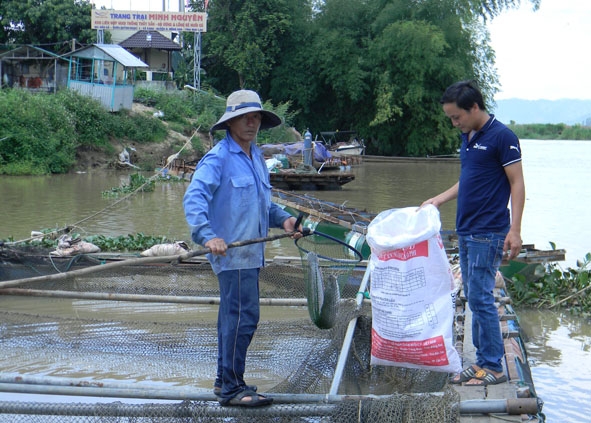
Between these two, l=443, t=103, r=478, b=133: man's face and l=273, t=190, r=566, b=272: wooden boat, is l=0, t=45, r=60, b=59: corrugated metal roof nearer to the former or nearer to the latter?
l=273, t=190, r=566, b=272: wooden boat

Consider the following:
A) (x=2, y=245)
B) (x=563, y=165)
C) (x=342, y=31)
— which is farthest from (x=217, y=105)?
(x=2, y=245)

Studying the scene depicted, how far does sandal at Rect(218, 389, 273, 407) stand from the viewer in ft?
10.9

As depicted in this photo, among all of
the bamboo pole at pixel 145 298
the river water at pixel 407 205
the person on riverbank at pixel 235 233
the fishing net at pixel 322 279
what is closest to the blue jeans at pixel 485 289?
the fishing net at pixel 322 279

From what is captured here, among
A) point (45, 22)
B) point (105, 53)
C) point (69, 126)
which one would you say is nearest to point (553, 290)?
point (69, 126)

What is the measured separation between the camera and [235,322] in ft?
11.2

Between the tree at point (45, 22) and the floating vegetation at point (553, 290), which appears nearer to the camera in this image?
the floating vegetation at point (553, 290)

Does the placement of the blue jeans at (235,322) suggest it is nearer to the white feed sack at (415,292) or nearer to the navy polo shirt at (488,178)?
the white feed sack at (415,292)

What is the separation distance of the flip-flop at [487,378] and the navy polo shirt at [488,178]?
74 centimetres

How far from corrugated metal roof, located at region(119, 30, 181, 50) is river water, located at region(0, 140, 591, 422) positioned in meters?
12.8

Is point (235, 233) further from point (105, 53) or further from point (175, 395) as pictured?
point (105, 53)

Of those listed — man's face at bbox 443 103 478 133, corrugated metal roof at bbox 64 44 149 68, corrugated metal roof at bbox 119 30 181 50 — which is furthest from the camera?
corrugated metal roof at bbox 119 30 181 50

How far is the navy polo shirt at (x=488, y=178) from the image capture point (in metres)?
3.68

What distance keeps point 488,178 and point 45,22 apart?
3181 centimetres

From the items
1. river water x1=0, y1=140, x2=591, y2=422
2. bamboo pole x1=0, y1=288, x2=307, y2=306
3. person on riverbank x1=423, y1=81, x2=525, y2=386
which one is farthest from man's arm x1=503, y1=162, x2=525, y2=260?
bamboo pole x1=0, y1=288, x2=307, y2=306
